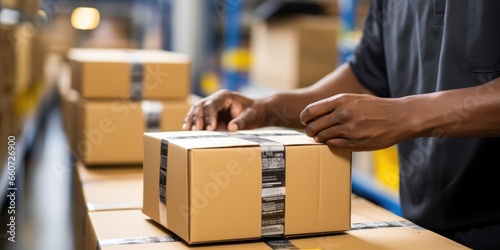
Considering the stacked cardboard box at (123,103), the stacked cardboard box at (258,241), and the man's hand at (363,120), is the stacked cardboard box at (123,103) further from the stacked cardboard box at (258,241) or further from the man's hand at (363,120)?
the man's hand at (363,120)

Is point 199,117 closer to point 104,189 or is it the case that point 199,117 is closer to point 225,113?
point 225,113

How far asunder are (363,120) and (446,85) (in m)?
0.39

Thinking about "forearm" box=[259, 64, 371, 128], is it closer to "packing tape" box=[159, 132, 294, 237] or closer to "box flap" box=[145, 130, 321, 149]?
"box flap" box=[145, 130, 321, 149]

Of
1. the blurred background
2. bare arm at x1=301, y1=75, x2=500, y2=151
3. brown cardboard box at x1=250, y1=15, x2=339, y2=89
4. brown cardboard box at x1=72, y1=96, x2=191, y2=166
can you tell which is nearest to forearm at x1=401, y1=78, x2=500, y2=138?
bare arm at x1=301, y1=75, x2=500, y2=151

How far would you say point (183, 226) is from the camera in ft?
4.43

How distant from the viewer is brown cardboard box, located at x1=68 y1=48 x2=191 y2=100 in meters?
2.71

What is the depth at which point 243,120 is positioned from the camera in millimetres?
1788

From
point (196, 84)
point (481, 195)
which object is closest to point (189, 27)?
point (196, 84)

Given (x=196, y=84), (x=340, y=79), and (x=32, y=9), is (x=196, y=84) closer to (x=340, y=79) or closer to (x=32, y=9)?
(x=32, y=9)

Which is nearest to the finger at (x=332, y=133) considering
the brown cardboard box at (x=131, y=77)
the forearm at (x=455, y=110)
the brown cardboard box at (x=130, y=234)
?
the forearm at (x=455, y=110)

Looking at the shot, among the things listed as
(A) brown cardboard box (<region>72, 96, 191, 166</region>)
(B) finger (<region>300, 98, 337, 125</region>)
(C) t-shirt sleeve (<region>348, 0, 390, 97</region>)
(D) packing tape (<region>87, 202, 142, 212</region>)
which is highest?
(C) t-shirt sleeve (<region>348, 0, 390, 97</region>)

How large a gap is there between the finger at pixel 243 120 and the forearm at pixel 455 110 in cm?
49

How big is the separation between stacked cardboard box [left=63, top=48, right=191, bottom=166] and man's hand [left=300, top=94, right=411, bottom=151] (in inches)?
56.4

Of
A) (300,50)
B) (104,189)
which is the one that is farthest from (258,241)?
(300,50)
